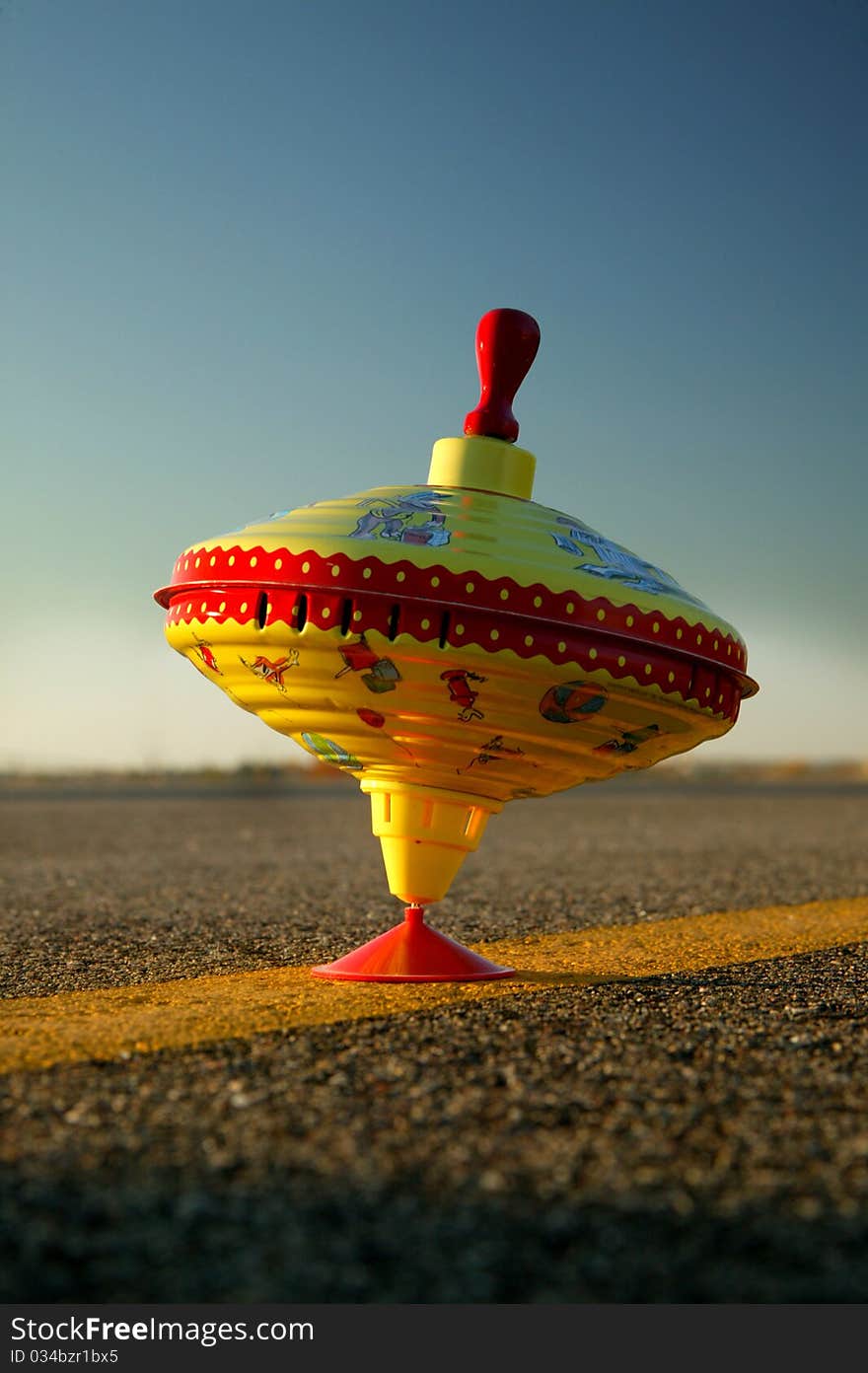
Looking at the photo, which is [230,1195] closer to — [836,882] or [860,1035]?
[860,1035]

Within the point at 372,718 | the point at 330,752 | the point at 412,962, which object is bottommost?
the point at 412,962

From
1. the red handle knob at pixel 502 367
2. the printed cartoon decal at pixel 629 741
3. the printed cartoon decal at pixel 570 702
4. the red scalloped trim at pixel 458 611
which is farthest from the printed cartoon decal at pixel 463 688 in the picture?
the red handle knob at pixel 502 367

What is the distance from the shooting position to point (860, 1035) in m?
3.44

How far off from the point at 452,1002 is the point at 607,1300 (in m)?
1.98

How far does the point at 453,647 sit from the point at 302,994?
131 centimetres

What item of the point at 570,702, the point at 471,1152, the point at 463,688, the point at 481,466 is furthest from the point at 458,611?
the point at 471,1152

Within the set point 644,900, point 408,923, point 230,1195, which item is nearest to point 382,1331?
point 230,1195

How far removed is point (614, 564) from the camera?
3826 mm

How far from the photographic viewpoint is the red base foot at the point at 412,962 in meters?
4.19

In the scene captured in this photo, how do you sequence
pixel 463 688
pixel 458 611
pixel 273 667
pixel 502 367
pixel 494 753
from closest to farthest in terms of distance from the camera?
pixel 458 611, pixel 463 688, pixel 273 667, pixel 494 753, pixel 502 367

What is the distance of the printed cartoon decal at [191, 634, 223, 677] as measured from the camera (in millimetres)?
3957

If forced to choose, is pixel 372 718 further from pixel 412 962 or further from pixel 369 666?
pixel 412 962

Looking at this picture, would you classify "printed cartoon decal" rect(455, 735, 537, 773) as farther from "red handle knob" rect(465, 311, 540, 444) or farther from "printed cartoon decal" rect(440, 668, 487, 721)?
"red handle knob" rect(465, 311, 540, 444)

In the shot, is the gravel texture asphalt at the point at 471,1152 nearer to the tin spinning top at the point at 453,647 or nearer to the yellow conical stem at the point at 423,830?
the yellow conical stem at the point at 423,830
